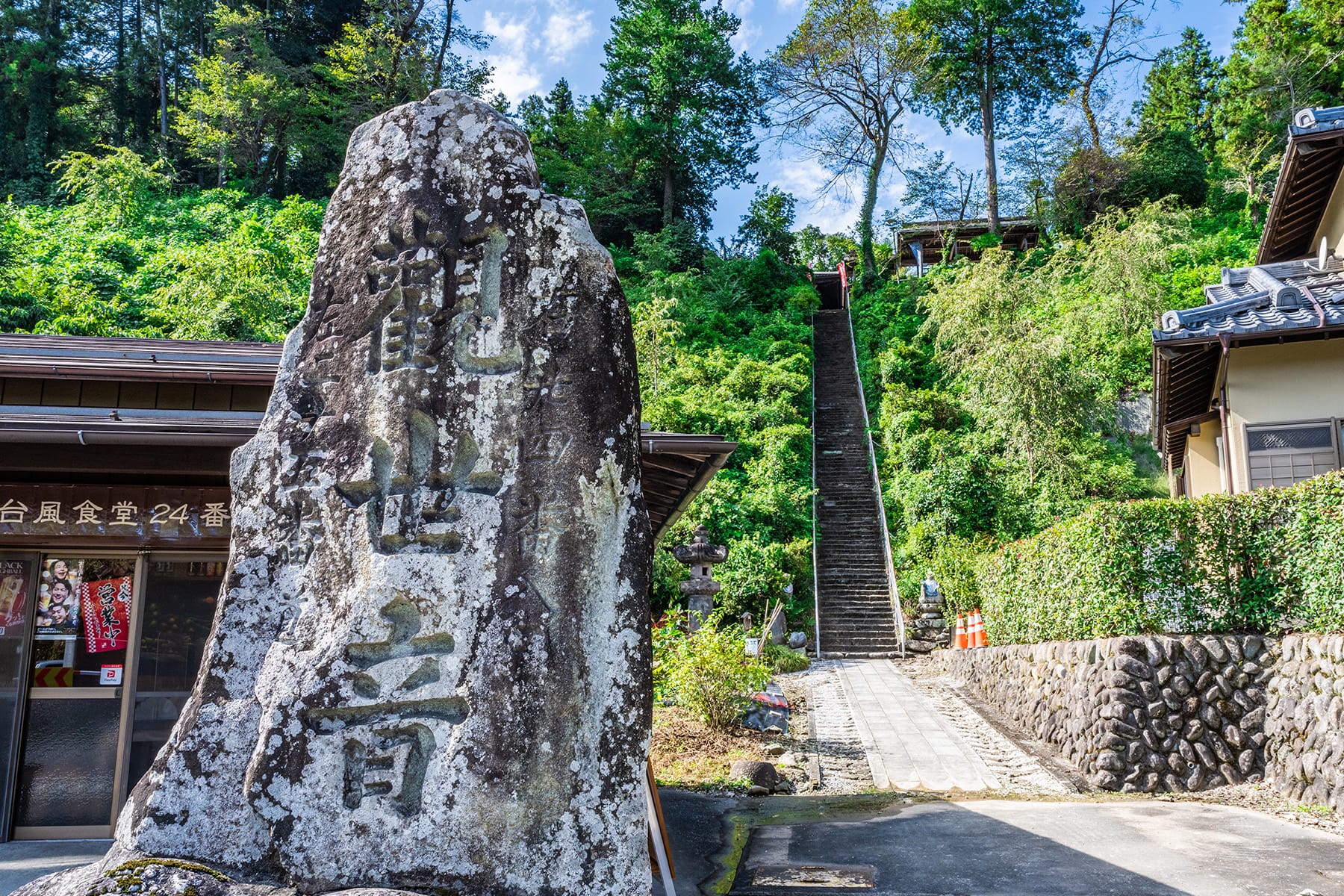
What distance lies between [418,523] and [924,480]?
20.4 meters

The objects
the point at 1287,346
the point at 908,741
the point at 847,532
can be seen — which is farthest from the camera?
the point at 847,532

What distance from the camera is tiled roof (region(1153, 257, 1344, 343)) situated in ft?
34.4

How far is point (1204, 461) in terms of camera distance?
49.3ft

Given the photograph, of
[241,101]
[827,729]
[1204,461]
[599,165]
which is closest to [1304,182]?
[1204,461]

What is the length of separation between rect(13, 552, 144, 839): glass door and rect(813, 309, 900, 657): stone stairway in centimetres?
1470

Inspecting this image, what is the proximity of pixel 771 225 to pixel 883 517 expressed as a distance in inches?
836

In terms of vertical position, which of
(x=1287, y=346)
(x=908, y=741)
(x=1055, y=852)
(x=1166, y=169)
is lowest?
(x=908, y=741)

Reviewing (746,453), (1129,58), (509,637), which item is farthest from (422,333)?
(1129,58)

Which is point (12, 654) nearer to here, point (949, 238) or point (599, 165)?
point (599, 165)

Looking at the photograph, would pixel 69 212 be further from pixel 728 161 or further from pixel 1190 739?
pixel 1190 739

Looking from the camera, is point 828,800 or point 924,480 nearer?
point 828,800

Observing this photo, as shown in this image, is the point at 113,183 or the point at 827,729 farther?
the point at 113,183

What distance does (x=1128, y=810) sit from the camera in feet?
25.1

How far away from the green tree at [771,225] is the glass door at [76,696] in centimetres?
3607
